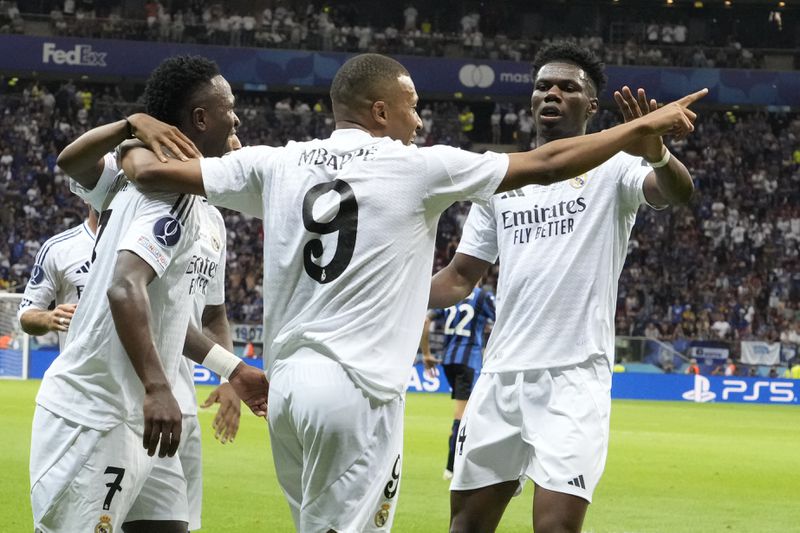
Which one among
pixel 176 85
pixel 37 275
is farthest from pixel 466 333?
pixel 176 85

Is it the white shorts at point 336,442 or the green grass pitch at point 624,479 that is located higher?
the white shorts at point 336,442

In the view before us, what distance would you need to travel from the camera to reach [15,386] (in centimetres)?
2280

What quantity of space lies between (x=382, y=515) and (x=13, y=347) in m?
22.8

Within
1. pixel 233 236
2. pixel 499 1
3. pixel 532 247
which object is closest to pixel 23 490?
pixel 532 247

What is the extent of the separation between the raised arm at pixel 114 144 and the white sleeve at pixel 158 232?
187 millimetres

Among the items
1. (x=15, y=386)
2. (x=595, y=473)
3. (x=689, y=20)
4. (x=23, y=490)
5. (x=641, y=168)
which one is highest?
(x=689, y=20)

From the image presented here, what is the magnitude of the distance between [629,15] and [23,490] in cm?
3772

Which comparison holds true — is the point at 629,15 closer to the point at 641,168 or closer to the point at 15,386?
the point at 15,386

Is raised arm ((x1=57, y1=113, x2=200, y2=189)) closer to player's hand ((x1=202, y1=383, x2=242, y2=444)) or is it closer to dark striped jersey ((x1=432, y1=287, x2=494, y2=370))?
player's hand ((x1=202, y1=383, x2=242, y2=444))

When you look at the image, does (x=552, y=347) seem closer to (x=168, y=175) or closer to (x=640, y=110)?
(x=640, y=110)

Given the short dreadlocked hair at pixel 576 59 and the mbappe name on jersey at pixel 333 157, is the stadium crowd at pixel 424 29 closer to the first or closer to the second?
the short dreadlocked hair at pixel 576 59

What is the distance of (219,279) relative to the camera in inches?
207

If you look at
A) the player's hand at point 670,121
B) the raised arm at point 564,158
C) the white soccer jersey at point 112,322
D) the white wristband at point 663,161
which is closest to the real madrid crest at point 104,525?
the white soccer jersey at point 112,322

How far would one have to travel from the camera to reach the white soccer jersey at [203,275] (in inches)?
175
